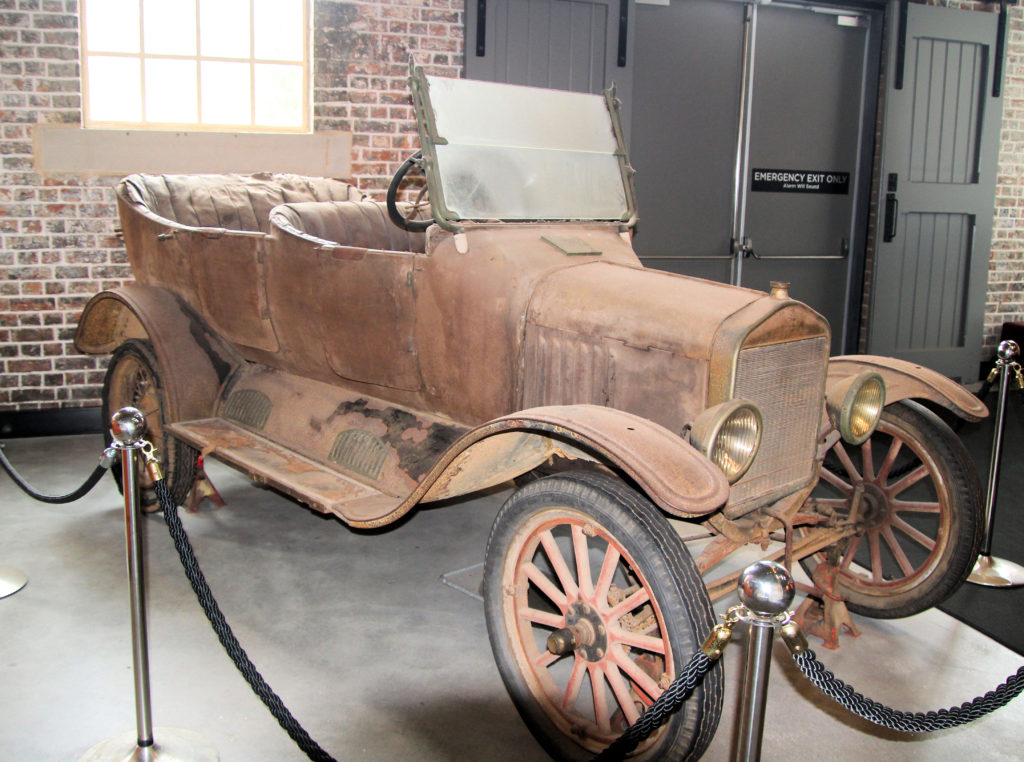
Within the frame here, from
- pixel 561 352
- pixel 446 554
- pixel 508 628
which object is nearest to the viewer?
pixel 508 628

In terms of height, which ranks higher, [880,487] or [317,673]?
[880,487]

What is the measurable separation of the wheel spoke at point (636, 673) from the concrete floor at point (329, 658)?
1.33 ft

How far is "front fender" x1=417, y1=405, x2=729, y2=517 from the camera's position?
1.95m

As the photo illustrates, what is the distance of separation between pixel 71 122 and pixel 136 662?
3.94 m

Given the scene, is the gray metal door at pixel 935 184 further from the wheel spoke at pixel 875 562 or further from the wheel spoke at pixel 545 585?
the wheel spoke at pixel 545 585

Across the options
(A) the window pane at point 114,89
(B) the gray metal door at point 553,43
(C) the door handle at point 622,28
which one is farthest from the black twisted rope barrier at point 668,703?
(C) the door handle at point 622,28

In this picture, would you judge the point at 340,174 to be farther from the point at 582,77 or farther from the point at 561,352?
the point at 561,352

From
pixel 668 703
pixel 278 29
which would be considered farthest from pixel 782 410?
pixel 278 29

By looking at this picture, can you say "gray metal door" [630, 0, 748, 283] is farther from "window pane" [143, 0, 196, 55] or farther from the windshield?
the windshield

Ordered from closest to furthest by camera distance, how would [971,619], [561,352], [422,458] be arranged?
[561,352] → [422,458] → [971,619]

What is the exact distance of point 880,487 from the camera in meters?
3.06

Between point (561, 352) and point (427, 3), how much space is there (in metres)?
3.82

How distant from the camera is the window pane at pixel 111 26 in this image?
517 centimetres

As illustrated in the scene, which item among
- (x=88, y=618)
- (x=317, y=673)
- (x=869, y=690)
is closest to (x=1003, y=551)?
(x=869, y=690)
